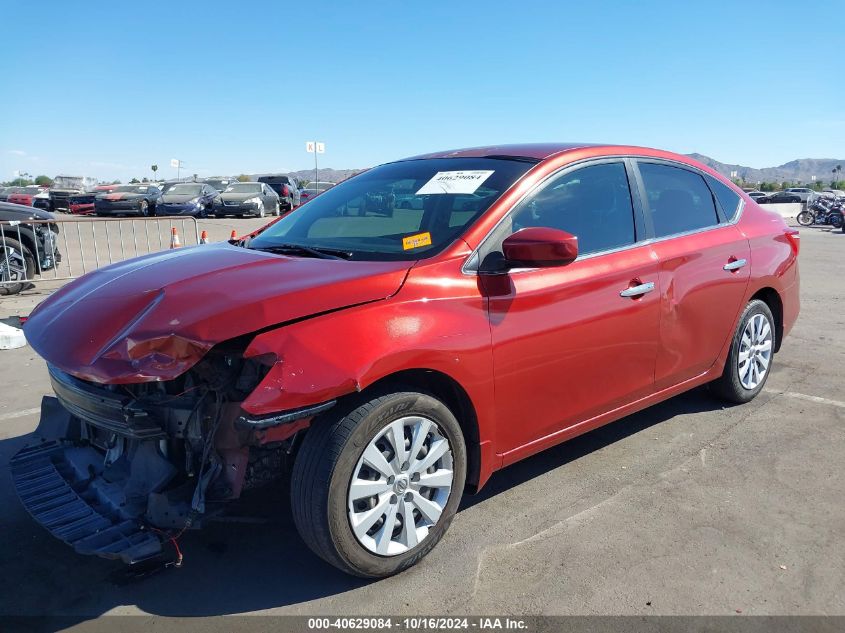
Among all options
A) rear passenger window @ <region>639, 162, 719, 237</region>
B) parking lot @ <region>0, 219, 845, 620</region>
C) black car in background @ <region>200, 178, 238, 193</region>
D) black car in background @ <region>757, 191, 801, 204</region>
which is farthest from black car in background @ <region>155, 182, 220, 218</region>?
black car in background @ <region>757, 191, 801, 204</region>

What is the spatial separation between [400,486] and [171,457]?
0.93m

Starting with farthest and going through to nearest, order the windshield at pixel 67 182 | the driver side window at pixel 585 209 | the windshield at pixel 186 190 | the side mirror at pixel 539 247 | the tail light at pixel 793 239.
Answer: the windshield at pixel 67 182, the windshield at pixel 186 190, the tail light at pixel 793 239, the driver side window at pixel 585 209, the side mirror at pixel 539 247

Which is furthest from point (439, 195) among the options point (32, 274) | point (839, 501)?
point (32, 274)

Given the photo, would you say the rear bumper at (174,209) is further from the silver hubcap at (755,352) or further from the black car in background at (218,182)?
the silver hubcap at (755,352)

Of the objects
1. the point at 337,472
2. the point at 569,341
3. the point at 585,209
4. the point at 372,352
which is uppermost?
the point at 585,209

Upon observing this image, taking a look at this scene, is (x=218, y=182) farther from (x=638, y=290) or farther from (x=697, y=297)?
(x=638, y=290)

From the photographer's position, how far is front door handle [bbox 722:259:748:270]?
13.8 feet

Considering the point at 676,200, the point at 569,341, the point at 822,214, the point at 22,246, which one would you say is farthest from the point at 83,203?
the point at 822,214

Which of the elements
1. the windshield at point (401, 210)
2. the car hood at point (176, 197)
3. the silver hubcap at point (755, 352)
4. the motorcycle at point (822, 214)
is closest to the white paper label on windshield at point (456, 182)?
the windshield at point (401, 210)

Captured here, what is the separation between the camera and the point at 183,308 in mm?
2607

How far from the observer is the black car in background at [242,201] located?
81.3 ft

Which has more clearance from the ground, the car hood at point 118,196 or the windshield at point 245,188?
the windshield at point 245,188

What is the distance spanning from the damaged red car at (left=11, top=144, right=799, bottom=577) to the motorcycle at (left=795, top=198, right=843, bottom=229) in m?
27.0

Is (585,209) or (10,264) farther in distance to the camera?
(10,264)
